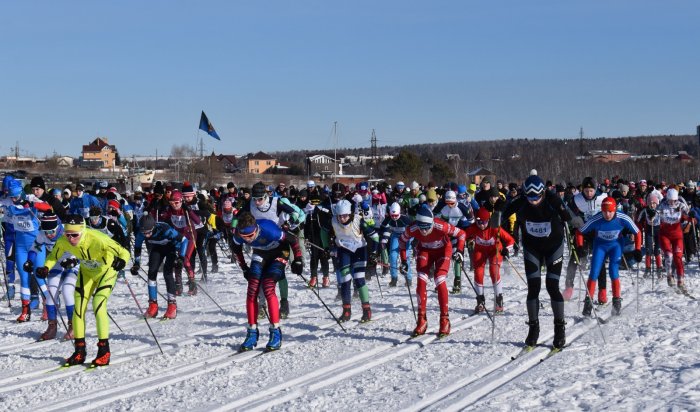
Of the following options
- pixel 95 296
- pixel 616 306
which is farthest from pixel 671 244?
pixel 95 296

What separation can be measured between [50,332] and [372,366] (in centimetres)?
483

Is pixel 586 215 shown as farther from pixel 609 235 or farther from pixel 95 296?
pixel 95 296

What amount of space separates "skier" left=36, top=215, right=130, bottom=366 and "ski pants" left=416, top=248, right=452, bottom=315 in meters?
3.80

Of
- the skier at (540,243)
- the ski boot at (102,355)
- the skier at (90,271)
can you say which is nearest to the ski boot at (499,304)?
the skier at (540,243)

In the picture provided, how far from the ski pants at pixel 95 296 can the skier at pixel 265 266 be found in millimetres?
1627

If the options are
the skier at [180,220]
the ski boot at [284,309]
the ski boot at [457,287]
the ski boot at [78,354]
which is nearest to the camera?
the ski boot at [78,354]

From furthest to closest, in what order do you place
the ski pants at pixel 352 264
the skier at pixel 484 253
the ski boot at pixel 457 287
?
1. the ski boot at pixel 457 287
2. the skier at pixel 484 253
3. the ski pants at pixel 352 264

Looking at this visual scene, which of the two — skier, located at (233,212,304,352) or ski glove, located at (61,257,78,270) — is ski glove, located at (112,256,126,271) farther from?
skier, located at (233,212,304,352)

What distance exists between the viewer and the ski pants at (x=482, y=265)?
11906 millimetres

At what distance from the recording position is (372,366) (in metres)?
8.64

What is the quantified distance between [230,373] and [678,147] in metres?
204

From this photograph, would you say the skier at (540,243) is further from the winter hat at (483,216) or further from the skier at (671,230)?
the skier at (671,230)

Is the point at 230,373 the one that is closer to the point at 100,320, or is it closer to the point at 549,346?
the point at 100,320

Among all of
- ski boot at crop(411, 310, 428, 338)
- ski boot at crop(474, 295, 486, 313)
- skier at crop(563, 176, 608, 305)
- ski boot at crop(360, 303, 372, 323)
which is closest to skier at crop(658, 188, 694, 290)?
skier at crop(563, 176, 608, 305)
